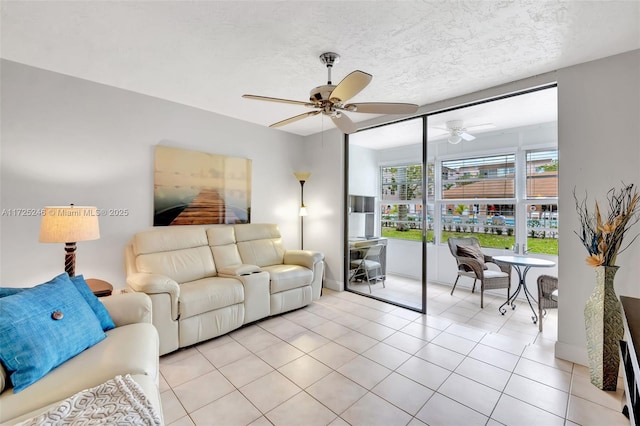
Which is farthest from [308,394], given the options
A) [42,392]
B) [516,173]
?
[516,173]

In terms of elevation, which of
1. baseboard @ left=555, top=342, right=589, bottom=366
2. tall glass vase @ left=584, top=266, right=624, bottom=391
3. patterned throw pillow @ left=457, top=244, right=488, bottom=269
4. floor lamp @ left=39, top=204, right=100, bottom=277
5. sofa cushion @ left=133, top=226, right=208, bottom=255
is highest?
floor lamp @ left=39, top=204, right=100, bottom=277

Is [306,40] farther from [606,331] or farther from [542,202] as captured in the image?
[542,202]

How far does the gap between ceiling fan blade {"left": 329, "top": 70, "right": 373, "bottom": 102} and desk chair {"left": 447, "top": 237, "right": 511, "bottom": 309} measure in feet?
9.76

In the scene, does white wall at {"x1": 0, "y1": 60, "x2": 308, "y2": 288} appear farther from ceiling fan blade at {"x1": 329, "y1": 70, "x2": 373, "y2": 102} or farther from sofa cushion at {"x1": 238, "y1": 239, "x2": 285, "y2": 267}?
ceiling fan blade at {"x1": 329, "y1": 70, "x2": 373, "y2": 102}

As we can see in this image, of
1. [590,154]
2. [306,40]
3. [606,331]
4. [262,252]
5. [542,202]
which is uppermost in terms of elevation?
[306,40]

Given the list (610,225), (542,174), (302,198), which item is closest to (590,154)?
(610,225)

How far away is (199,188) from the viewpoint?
3.56m

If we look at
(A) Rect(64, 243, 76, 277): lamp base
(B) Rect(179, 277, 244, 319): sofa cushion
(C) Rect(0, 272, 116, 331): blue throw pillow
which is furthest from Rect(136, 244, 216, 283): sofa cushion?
(C) Rect(0, 272, 116, 331): blue throw pillow

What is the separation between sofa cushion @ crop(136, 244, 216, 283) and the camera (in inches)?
112

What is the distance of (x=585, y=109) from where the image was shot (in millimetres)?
2320

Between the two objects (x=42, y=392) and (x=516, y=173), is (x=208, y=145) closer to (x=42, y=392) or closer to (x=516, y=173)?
(x=42, y=392)

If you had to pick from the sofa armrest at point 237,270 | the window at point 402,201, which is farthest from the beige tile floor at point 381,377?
the window at point 402,201

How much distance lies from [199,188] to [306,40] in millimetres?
2305

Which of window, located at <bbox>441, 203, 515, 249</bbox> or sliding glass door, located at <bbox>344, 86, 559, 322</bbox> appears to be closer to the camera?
sliding glass door, located at <bbox>344, 86, 559, 322</bbox>
